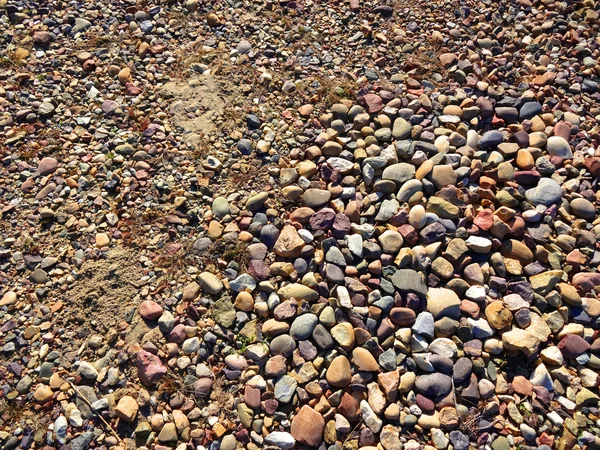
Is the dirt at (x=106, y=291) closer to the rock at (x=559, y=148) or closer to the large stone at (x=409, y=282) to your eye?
the large stone at (x=409, y=282)

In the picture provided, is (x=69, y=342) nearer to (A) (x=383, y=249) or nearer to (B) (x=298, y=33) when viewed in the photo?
(A) (x=383, y=249)

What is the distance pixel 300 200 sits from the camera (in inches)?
148

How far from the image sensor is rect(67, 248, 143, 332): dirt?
3.32 m

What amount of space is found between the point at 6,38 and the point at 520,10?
530 cm

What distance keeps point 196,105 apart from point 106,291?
6.13 feet

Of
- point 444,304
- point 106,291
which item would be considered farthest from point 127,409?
point 444,304

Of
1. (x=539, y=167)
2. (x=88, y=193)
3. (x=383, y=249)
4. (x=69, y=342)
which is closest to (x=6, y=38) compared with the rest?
(x=88, y=193)

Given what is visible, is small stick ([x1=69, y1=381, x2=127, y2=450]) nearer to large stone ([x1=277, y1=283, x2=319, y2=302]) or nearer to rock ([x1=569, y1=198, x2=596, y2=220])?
large stone ([x1=277, y1=283, x2=319, y2=302])

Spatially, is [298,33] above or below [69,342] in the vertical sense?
above

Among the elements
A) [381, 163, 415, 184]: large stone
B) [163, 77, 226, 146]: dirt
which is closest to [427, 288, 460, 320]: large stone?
[381, 163, 415, 184]: large stone

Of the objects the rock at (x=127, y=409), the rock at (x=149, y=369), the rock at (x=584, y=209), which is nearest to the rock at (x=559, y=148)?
the rock at (x=584, y=209)

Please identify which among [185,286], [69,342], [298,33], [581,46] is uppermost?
[581,46]

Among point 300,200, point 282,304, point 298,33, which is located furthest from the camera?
point 298,33

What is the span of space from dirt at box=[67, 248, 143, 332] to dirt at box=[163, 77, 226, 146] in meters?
1.22
